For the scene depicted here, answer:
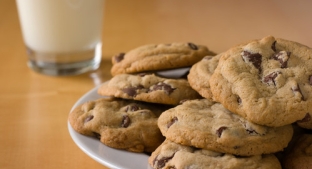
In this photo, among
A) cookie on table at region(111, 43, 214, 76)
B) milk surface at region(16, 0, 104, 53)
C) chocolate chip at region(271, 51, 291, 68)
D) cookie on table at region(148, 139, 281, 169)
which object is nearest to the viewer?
cookie on table at region(148, 139, 281, 169)

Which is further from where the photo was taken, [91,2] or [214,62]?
[91,2]

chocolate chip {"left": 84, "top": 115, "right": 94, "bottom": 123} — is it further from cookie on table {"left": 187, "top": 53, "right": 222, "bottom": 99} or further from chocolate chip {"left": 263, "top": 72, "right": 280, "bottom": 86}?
chocolate chip {"left": 263, "top": 72, "right": 280, "bottom": 86}

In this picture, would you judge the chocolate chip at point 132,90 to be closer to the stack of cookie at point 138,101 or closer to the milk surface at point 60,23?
the stack of cookie at point 138,101

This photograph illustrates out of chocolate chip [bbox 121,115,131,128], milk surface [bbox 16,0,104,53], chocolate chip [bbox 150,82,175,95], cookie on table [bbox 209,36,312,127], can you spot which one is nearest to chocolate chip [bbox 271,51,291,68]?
cookie on table [bbox 209,36,312,127]

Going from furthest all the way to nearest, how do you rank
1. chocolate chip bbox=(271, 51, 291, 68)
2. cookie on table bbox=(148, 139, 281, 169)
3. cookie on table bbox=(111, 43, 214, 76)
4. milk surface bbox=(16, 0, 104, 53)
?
milk surface bbox=(16, 0, 104, 53)
cookie on table bbox=(111, 43, 214, 76)
chocolate chip bbox=(271, 51, 291, 68)
cookie on table bbox=(148, 139, 281, 169)

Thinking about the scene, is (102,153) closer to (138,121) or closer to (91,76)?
(138,121)

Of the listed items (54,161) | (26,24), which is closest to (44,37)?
(26,24)

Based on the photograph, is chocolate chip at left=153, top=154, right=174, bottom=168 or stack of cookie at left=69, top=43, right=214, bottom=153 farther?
stack of cookie at left=69, top=43, right=214, bottom=153
